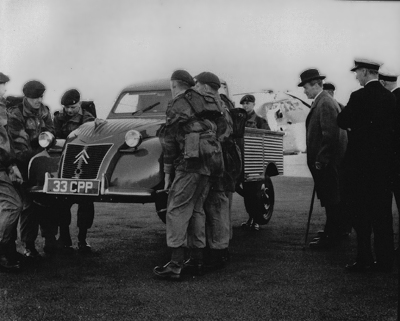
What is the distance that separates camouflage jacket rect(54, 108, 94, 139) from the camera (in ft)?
22.8

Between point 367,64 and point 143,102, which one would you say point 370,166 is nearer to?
point 367,64

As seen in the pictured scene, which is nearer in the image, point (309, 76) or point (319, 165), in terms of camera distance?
point (319, 165)

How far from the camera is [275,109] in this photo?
18.8 meters

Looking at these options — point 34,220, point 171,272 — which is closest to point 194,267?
point 171,272

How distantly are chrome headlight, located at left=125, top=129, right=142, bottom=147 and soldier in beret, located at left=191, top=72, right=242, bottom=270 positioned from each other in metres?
0.82

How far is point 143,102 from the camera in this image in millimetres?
7668

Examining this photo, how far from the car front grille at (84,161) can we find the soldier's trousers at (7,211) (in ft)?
2.27

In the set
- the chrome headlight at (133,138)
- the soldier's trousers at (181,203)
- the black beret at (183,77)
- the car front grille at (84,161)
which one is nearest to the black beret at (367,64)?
the black beret at (183,77)

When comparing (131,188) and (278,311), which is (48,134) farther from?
(278,311)

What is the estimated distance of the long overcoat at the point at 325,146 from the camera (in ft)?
21.3

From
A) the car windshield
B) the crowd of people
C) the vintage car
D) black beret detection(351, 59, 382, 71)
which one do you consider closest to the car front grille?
the vintage car

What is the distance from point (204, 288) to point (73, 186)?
Result: 5.79 feet

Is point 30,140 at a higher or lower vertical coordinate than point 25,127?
lower

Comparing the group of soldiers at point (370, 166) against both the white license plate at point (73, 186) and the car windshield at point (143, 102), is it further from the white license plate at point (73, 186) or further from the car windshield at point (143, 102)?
the car windshield at point (143, 102)
